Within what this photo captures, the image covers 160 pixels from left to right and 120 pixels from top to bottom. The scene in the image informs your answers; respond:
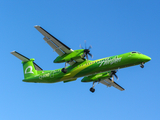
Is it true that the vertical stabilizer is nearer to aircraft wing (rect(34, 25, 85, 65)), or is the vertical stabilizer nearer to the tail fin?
the tail fin

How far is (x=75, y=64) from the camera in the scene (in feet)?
83.0

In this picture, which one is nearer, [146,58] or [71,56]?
[146,58]

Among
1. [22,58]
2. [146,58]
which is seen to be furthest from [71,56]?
[146,58]

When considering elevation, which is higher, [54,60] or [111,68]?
[54,60]

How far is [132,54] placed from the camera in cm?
2280

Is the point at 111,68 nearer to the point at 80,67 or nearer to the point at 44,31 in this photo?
the point at 80,67

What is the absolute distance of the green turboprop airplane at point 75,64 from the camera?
2285cm

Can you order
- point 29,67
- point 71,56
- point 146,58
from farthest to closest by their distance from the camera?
point 29,67 < point 71,56 < point 146,58

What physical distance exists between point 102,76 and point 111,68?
179 inches

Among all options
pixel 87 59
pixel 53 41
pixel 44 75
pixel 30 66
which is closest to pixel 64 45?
pixel 53 41

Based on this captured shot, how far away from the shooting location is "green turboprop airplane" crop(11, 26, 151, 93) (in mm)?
22852

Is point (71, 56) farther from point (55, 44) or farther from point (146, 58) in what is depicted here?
point (146, 58)

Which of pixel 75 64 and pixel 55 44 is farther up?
pixel 55 44

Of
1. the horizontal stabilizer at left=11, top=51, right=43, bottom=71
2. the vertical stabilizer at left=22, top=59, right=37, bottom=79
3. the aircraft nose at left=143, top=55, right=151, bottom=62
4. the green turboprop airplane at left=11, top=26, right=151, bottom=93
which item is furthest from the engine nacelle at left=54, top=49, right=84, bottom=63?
the aircraft nose at left=143, top=55, right=151, bottom=62
